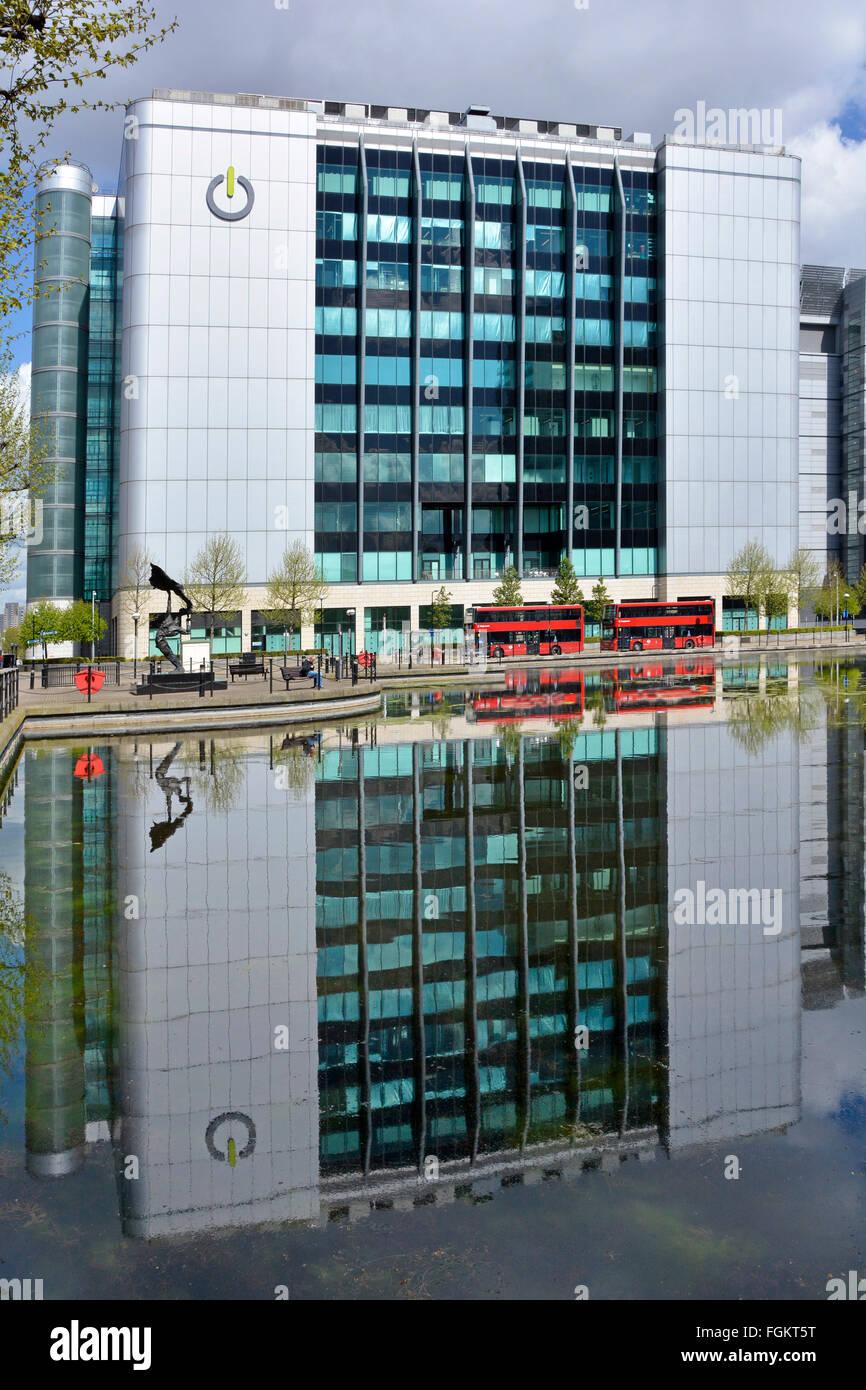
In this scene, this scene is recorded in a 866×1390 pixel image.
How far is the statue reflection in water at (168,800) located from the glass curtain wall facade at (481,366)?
56117 millimetres

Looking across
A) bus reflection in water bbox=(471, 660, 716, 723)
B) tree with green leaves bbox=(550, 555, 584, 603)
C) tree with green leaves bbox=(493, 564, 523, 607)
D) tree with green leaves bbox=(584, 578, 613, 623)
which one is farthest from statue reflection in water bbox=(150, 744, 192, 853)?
tree with green leaves bbox=(584, 578, 613, 623)

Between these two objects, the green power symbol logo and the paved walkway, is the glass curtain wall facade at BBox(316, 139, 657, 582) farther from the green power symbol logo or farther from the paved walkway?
the paved walkway

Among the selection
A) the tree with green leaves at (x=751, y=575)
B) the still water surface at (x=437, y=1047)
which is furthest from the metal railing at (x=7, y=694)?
the tree with green leaves at (x=751, y=575)

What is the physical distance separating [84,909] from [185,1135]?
585 cm

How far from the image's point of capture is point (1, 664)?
1817 inches

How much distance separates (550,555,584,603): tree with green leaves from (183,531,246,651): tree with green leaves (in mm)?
24115

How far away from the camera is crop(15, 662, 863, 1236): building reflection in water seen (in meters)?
6.84

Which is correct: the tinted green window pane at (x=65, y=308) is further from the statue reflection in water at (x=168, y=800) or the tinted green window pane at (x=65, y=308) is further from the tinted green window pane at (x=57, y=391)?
the statue reflection in water at (x=168, y=800)

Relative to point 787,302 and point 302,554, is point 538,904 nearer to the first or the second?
point 302,554

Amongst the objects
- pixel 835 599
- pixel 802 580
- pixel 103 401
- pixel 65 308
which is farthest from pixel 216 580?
pixel 835 599

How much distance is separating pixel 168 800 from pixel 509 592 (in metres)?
61.1

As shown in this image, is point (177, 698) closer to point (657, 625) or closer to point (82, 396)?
point (657, 625)

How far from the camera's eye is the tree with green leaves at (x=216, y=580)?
6719 cm

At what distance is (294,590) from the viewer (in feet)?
224
